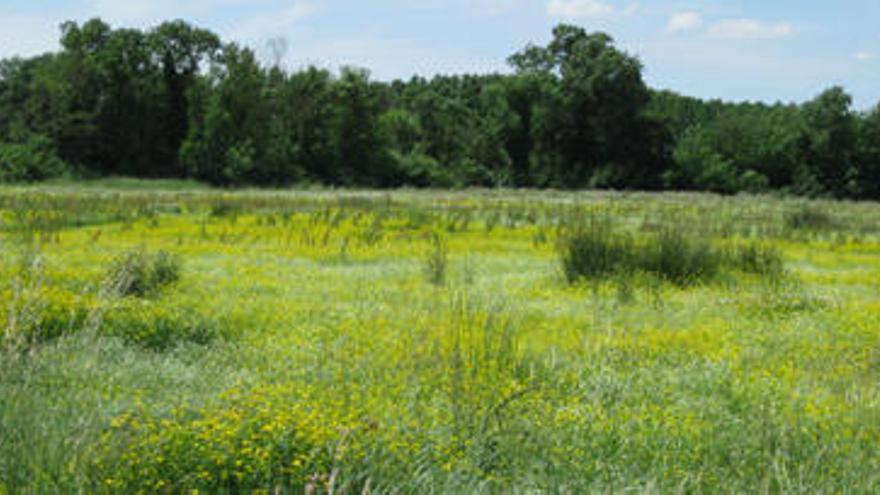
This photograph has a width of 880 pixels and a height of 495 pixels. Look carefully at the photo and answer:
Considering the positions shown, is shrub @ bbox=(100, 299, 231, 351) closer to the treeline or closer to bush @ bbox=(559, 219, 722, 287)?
bush @ bbox=(559, 219, 722, 287)

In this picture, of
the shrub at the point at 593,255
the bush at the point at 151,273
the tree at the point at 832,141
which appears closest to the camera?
the bush at the point at 151,273

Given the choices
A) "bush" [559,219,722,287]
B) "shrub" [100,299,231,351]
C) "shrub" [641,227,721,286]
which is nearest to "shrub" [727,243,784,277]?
"bush" [559,219,722,287]

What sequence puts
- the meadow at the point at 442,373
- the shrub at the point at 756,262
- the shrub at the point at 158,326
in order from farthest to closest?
the shrub at the point at 756,262 < the shrub at the point at 158,326 < the meadow at the point at 442,373

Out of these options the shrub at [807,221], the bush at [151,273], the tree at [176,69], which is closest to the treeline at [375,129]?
the tree at [176,69]

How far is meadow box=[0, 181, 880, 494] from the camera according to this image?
4070 millimetres

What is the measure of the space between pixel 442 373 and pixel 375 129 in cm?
5931

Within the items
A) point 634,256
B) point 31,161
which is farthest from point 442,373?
point 31,161

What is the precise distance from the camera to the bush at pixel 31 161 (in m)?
50.2

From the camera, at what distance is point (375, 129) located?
64.3 meters

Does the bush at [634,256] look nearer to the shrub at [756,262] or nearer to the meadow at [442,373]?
the meadow at [442,373]

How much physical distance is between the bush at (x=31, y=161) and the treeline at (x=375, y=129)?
0.47 feet

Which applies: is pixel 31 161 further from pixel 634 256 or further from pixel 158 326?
pixel 158 326

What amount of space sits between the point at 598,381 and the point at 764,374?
1.62m

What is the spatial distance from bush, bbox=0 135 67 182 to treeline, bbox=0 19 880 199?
143mm
